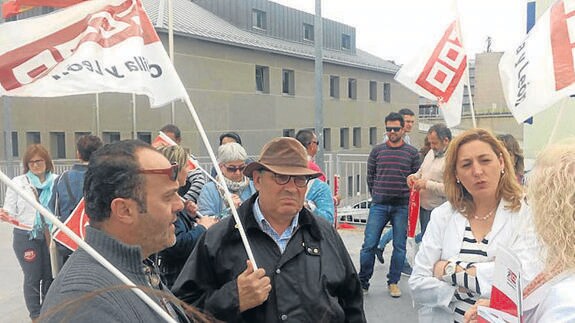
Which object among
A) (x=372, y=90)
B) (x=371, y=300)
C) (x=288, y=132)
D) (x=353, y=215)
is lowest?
(x=371, y=300)

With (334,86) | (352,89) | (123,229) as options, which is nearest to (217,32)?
(334,86)

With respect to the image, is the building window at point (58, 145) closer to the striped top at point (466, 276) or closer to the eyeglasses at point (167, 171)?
the striped top at point (466, 276)

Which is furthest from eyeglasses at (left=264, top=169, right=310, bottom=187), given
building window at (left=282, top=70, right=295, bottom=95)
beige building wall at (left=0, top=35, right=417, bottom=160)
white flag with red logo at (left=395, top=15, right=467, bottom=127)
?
building window at (left=282, top=70, right=295, bottom=95)

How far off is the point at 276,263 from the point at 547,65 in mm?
2154

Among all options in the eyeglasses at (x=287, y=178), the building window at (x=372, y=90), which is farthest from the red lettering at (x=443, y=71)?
the building window at (x=372, y=90)

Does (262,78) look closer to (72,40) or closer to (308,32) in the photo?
(308,32)

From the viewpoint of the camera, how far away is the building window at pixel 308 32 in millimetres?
29834

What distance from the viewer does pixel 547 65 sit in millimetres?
3309

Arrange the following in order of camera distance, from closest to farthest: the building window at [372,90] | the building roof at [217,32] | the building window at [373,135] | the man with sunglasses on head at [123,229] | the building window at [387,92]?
the man with sunglasses on head at [123,229], the building roof at [217,32], the building window at [372,90], the building window at [373,135], the building window at [387,92]

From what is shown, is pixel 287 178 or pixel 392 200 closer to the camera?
pixel 287 178

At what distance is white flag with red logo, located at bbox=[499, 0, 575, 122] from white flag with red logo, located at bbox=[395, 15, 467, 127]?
116 cm

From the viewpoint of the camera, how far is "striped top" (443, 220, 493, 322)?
2682 millimetres

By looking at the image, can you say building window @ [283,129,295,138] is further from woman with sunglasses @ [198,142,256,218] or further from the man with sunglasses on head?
the man with sunglasses on head

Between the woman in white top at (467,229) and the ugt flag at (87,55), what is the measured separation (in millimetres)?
1606
